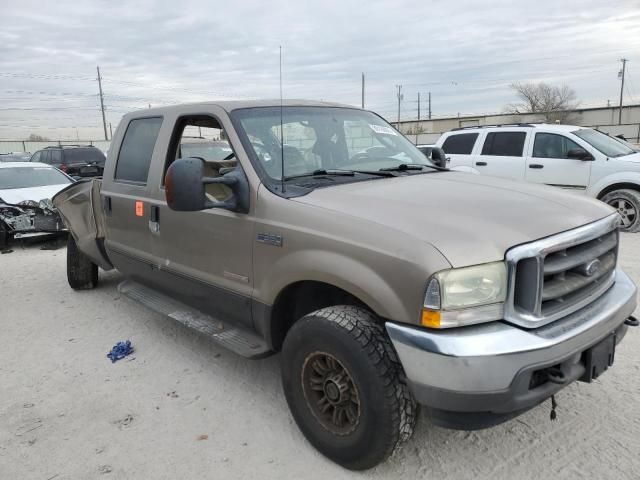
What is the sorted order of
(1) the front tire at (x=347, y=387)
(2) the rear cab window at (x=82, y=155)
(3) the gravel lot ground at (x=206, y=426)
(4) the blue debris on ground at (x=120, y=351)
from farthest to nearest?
(2) the rear cab window at (x=82, y=155) → (4) the blue debris on ground at (x=120, y=351) → (3) the gravel lot ground at (x=206, y=426) → (1) the front tire at (x=347, y=387)

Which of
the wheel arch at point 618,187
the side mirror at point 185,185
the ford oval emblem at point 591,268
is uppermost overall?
the side mirror at point 185,185

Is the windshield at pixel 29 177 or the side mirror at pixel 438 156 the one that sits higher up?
the side mirror at pixel 438 156

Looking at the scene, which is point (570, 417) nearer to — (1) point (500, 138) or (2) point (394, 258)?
(2) point (394, 258)

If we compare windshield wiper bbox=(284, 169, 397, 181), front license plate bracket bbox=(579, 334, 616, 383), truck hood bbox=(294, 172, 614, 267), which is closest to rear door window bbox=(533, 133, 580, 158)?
truck hood bbox=(294, 172, 614, 267)

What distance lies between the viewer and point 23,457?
2867mm

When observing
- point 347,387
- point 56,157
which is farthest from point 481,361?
point 56,157

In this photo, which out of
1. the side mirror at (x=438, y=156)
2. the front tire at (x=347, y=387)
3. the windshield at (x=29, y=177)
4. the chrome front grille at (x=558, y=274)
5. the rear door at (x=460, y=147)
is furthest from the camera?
the rear door at (x=460, y=147)

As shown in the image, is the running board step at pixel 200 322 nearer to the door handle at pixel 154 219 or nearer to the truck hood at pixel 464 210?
the door handle at pixel 154 219

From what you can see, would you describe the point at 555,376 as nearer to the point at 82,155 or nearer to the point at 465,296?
the point at 465,296

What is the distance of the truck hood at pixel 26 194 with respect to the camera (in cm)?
873

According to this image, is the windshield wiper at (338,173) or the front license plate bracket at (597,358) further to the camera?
the windshield wiper at (338,173)

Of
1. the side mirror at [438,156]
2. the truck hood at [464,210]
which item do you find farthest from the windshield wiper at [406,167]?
the side mirror at [438,156]

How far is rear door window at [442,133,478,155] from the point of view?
10047mm

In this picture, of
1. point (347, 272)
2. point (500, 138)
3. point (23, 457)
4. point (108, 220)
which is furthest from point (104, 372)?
point (500, 138)
